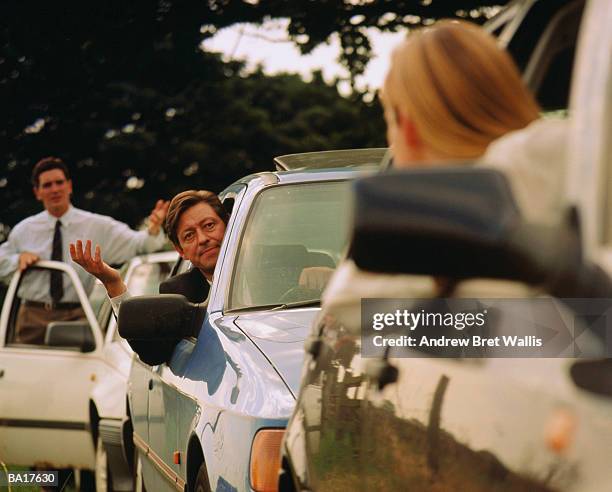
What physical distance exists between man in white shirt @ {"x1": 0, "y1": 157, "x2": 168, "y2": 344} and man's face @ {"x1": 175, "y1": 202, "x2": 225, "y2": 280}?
3.67 meters

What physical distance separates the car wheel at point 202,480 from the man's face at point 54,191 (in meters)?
6.24

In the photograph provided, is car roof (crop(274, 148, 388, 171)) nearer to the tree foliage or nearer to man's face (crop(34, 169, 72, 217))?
man's face (crop(34, 169, 72, 217))

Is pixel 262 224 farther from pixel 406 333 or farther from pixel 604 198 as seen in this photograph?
pixel 604 198

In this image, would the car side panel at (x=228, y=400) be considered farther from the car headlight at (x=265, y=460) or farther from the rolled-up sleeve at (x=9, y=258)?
the rolled-up sleeve at (x=9, y=258)

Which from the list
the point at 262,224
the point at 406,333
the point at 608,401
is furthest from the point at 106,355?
the point at 608,401

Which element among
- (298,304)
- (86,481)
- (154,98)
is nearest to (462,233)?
(298,304)

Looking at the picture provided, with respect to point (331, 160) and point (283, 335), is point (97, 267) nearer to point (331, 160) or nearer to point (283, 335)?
point (331, 160)

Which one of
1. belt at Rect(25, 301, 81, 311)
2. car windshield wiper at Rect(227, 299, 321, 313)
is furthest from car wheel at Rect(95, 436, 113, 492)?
car windshield wiper at Rect(227, 299, 321, 313)

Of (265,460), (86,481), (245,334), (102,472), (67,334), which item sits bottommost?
(86,481)

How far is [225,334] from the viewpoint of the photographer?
491cm

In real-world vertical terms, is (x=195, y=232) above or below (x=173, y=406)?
above

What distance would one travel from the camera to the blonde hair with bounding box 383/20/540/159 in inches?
87.6

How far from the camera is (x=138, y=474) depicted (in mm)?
7242

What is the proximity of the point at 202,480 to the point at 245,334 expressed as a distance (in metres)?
0.49
